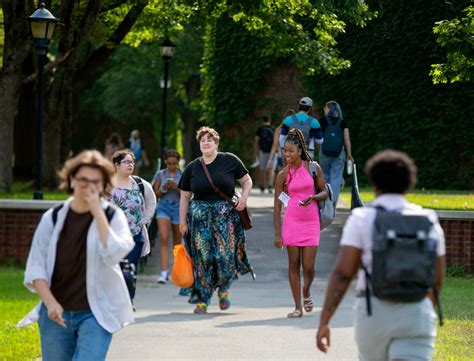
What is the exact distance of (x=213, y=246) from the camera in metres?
12.9

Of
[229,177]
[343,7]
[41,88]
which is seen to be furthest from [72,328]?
[343,7]

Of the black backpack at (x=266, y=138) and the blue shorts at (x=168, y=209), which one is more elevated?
the black backpack at (x=266, y=138)

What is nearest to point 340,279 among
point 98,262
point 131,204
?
point 98,262

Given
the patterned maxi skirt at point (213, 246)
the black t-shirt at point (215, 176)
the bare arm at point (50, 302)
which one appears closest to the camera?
the bare arm at point (50, 302)

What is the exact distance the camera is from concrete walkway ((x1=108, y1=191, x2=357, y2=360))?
1020 cm

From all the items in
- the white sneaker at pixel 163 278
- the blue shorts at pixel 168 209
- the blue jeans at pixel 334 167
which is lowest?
the white sneaker at pixel 163 278

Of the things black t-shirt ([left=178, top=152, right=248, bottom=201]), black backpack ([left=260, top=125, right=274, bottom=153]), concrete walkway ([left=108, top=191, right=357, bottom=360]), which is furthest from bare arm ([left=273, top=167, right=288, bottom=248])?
black backpack ([left=260, top=125, right=274, bottom=153])

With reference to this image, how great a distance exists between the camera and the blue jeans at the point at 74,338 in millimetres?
6781

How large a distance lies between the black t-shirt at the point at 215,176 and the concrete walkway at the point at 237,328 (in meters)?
1.25

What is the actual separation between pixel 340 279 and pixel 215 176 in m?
6.44

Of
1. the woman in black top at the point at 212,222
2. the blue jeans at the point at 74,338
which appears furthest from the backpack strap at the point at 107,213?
the woman in black top at the point at 212,222

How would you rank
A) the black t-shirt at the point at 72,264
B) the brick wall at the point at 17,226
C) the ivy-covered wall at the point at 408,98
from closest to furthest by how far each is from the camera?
the black t-shirt at the point at 72,264
the brick wall at the point at 17,226
the ivy-covered wall at the point at 408,98

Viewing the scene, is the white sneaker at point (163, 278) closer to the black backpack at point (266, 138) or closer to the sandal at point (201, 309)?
the sandal at point (201, 309)

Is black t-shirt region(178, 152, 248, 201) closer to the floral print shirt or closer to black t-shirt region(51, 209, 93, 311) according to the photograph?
the floral print shirt
